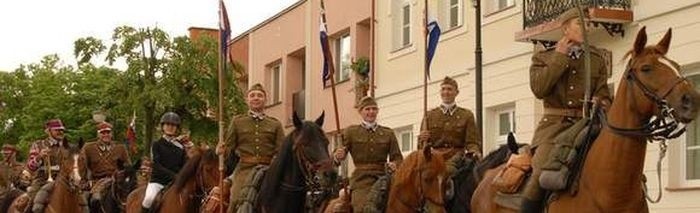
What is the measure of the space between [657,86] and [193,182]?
8328 millimetres

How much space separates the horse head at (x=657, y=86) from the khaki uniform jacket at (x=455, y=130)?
548 cm

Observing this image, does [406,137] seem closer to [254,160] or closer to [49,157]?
[49,157]

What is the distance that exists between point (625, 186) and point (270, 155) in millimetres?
6454

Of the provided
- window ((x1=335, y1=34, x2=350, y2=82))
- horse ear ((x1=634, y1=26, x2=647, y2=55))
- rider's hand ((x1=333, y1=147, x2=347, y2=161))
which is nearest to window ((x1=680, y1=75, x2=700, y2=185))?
rider's hand ((x1=333, y1=147, x2=347, y2=161))

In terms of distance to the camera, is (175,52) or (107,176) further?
(175,52)

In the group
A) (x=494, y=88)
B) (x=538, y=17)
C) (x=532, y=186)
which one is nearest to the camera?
(x=532, y=186)

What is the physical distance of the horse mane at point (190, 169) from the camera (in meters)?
15.9

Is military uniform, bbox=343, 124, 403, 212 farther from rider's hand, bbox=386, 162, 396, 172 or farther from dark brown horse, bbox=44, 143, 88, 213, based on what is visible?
dark brown horse, bbox=44, 143, 88, 213

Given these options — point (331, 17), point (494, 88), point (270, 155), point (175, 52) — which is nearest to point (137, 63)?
point (175, 52)

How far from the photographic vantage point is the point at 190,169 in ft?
52.3

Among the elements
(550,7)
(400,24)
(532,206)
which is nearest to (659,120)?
(532,206)

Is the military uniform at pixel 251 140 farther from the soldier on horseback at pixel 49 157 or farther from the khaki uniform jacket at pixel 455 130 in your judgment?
the soldier on horseback at pixel 49 157

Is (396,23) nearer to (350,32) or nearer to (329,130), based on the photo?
(350,32)

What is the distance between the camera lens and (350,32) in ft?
108
